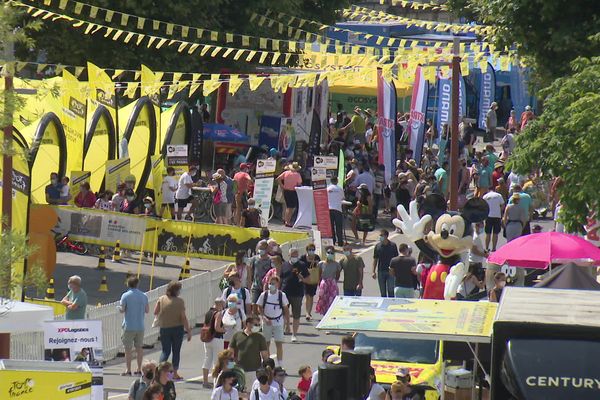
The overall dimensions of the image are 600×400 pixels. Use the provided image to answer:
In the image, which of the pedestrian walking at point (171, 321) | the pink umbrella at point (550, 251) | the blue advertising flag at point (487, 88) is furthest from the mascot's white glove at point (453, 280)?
the blue advertising flag at point (487, 88)

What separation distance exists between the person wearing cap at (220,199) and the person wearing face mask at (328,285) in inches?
318

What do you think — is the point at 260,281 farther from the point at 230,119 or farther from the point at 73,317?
the point at 230,119

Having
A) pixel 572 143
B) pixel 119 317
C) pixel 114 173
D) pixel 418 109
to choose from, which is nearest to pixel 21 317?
pixel 119 317

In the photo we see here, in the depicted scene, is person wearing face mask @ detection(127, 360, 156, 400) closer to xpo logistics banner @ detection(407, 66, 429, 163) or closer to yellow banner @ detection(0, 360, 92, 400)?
yellow banner @ detection(0, 360, 92, 400)

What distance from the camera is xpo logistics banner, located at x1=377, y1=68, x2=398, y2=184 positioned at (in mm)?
33500

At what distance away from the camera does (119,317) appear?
21547mm

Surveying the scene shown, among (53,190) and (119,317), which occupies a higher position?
(53,190)

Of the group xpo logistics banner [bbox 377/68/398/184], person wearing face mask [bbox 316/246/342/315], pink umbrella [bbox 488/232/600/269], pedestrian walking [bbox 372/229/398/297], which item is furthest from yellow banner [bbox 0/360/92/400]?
xpo logistics banner [bbox 377/68/398/184]

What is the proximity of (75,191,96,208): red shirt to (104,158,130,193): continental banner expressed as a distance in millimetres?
1449

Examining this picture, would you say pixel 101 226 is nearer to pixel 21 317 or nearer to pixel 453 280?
pixel 453 280

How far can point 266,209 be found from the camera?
102 feet

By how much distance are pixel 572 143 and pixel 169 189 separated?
1340cm

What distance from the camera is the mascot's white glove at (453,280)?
21.4 meters

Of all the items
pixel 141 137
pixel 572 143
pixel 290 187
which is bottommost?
pixel 290 187
